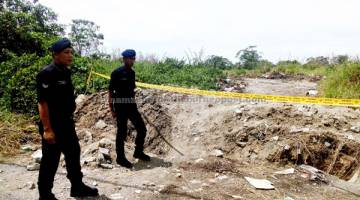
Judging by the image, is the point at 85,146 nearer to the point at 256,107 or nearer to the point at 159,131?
the point at 159,131

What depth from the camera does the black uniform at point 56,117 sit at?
401 centimetres

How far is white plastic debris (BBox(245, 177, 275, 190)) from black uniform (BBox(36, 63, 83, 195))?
226 centimetres

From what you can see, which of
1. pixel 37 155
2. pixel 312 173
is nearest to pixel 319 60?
pixel 312 173

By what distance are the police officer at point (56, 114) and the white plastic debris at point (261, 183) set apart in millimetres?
2250

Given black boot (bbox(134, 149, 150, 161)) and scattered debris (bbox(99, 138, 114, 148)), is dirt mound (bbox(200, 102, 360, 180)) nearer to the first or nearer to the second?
black boot (bbox(134, 149, 150, 161))

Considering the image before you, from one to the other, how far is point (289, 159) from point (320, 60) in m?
13.7

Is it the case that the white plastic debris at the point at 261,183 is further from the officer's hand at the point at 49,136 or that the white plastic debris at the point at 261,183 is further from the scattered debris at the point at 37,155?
the scattered debris at the point at 37,155

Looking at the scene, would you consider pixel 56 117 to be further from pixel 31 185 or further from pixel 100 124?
pixel 100 124

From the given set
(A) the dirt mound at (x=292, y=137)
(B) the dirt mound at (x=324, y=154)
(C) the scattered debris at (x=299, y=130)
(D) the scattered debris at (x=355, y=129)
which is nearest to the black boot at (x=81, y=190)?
(A) the dirt mound at (x=292, y=137)

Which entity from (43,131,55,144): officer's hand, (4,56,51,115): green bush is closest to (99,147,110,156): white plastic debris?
(43,131,55,144): officer's hand

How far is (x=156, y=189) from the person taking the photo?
4844 mm

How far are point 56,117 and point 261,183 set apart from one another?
272 cm

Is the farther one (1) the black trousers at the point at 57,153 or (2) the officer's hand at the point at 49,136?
(1) the black trousers at the point at 57,153

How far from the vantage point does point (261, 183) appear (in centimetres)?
516
